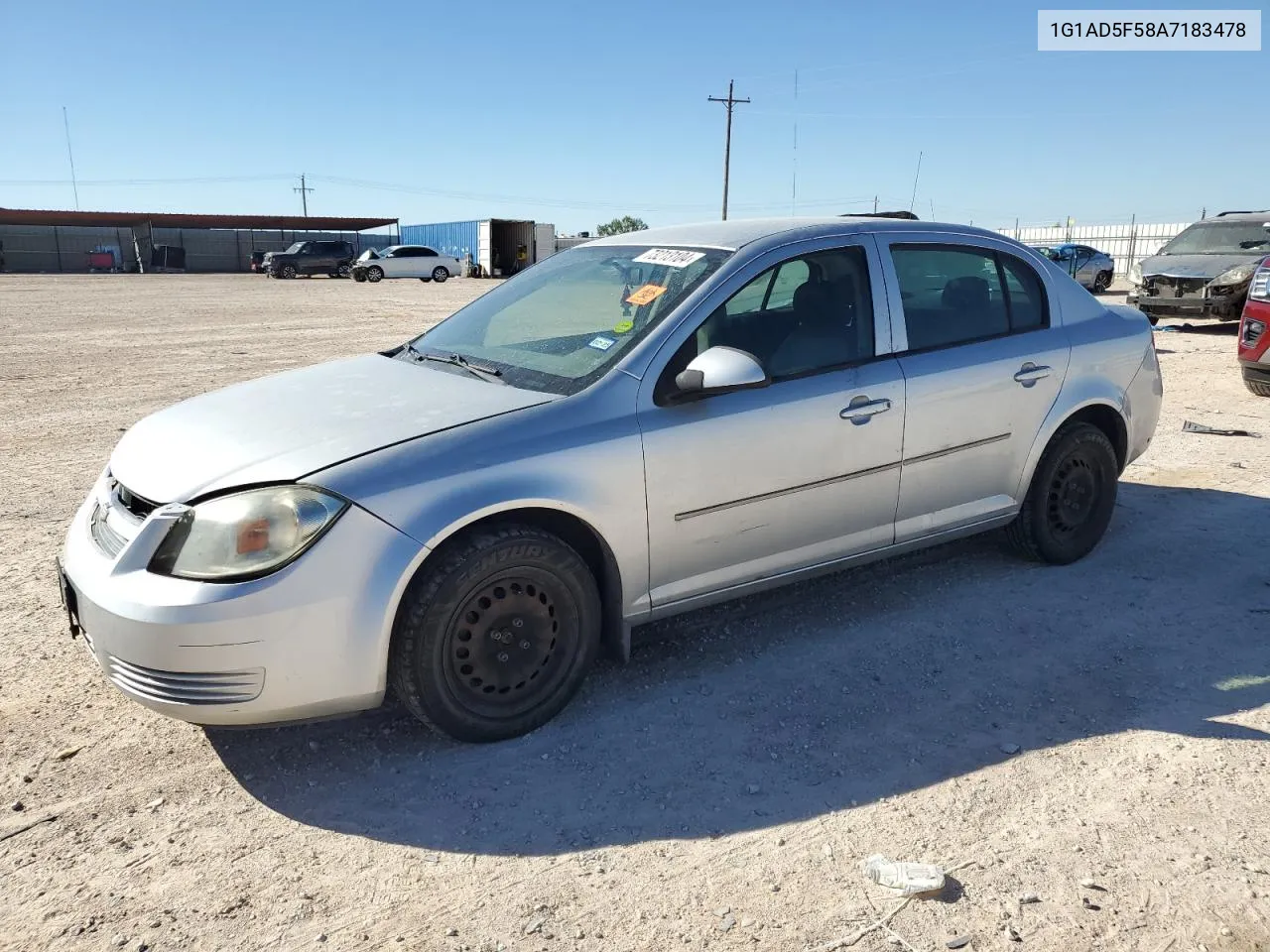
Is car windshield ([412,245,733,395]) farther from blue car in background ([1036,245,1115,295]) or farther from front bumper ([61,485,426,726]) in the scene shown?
blue car in background ([1036,245,1115,295])

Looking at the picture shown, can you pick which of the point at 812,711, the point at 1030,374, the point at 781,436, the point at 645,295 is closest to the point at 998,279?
the point at 1030,374

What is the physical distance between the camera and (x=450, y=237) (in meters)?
51.5

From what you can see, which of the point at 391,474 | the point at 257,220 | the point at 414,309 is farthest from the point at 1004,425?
the point at 257,220

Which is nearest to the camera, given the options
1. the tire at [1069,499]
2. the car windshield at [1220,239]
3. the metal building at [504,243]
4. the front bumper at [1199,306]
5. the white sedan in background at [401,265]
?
the tire at [1069,499]

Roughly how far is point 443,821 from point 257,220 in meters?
61.3

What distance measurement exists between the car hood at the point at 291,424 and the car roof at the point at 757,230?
109 cm

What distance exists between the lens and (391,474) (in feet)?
9.61

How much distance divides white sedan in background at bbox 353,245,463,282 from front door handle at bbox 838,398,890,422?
38640 mm

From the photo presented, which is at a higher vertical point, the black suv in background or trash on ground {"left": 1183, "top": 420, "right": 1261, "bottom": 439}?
the black suv in background

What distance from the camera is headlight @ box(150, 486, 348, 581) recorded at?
2793 millimetres

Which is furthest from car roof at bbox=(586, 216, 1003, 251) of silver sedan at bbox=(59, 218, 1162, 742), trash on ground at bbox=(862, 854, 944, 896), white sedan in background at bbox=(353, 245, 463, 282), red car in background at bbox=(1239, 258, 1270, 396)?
white sedan in background at bbox=(353, 245, 463, 282)

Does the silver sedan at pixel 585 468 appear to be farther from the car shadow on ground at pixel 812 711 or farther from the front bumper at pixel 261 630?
the car shadow on ground at pixel 812 711

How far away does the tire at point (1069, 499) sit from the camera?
4.61m

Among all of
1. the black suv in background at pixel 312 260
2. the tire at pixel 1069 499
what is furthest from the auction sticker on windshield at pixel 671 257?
the black suv in background at pixel 312 260
